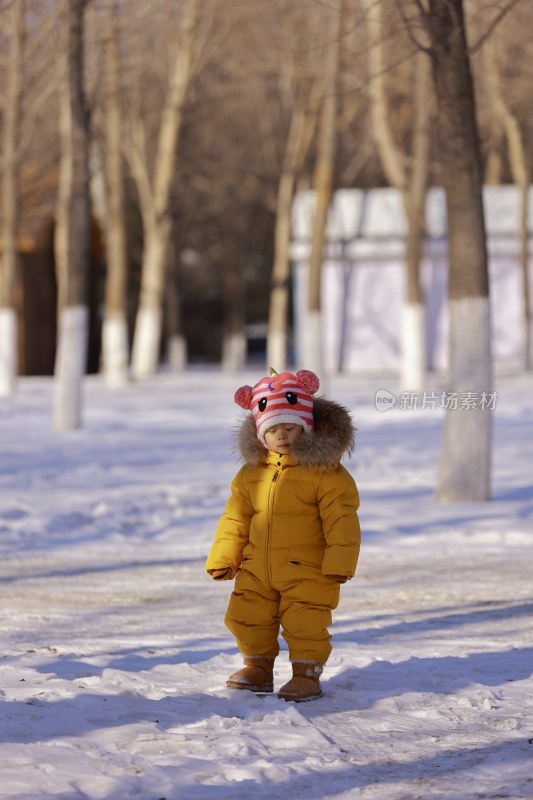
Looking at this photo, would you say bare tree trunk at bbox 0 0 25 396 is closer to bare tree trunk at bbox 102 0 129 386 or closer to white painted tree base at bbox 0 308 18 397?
white painted tree base at bbox 0 308 18 397

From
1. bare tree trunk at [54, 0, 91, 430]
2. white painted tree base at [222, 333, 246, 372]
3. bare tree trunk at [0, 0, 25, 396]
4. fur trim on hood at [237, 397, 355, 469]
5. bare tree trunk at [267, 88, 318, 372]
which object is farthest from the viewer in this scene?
white painted tree base at [222, 333, 246, 372]

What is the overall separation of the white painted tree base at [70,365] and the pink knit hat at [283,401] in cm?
1272

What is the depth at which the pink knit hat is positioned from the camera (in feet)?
18.2

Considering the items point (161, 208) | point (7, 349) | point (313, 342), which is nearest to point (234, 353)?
point (161, 208)

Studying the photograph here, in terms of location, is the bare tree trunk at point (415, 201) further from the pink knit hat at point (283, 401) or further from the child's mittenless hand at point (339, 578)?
the child's mittenless hand at point (339, 578)

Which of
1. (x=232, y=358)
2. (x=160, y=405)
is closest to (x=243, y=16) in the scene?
(x=232, y=358)

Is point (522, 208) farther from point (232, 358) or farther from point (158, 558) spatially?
point (158, 558)

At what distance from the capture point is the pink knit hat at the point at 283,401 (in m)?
5.54

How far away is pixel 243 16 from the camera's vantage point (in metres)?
35.8

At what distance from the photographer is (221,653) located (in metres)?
6.43

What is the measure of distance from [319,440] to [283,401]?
20 centimetres

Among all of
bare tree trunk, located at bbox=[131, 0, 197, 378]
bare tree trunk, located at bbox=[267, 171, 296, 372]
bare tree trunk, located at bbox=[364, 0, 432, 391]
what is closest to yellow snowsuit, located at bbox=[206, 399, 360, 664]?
bare tree trunk, located at bbox=[364, 0, 432, 391]

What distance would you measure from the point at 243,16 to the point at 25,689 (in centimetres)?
3221

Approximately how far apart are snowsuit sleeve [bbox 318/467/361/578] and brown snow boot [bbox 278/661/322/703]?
1.22 feet
